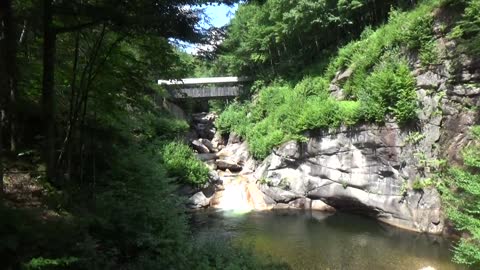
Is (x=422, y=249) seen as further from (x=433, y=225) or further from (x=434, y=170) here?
(x=434, y=170)

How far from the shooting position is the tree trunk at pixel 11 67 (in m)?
5.83

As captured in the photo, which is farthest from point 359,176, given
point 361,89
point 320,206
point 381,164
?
point 361,89

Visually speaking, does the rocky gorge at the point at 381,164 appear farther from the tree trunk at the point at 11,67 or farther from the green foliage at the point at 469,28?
the tree trunk at the point at 11,67

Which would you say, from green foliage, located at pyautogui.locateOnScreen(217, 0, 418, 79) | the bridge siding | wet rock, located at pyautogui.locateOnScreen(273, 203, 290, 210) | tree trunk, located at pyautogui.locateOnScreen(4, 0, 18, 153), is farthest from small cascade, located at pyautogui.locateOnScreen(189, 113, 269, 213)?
tree trunk, located at pyautogui.locateOnScreen(4, 0, 18, 153)

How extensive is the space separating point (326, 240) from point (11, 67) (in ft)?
36.9

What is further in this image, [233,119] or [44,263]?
[233,119]

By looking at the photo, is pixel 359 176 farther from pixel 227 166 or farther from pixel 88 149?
pixel 88 149

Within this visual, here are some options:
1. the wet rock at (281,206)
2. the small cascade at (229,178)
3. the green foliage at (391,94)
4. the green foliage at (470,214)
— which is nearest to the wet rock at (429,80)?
the green foliage at (391,94)

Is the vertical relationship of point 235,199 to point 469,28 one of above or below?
below

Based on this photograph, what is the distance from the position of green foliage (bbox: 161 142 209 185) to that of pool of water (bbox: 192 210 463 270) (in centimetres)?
172

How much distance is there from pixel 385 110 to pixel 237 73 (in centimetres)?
1897

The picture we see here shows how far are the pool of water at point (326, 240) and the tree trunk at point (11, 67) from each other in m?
6.99

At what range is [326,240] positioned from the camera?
13.9 metres

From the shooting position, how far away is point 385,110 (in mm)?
15984
